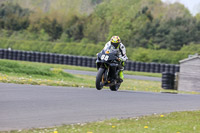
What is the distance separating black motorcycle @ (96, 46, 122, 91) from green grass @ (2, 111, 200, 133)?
3942 millimetres

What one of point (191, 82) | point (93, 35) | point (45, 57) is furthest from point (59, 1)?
point (191, 82)

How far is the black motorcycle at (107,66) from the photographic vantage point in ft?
43.1

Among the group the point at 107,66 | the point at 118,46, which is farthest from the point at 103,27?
the point at 107,66

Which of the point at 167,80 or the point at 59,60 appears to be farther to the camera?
the point at 59,60

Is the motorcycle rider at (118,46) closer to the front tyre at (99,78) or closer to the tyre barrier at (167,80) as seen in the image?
the front tyre at (99,78)

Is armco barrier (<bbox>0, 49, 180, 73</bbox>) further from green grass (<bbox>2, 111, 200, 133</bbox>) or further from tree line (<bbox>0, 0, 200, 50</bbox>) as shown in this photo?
green grass (<bbox>2, 111, 200, 133</bbox>)

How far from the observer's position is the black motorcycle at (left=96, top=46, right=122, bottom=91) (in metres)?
13.1

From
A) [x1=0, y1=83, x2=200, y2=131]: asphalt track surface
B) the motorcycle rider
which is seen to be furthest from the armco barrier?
[x1=0, y1=83, x2=200, y2=131]: asphalt track surface

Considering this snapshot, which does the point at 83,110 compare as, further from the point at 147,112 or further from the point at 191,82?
the point at 191,82

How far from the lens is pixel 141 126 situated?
26.2 feet

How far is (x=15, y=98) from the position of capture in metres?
9.55

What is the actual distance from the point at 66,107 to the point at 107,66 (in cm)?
439

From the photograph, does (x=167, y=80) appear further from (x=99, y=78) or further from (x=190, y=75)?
(x=99, y=78)

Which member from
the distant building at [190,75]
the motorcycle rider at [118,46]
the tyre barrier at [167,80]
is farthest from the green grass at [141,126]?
the distant building at [190,75]
